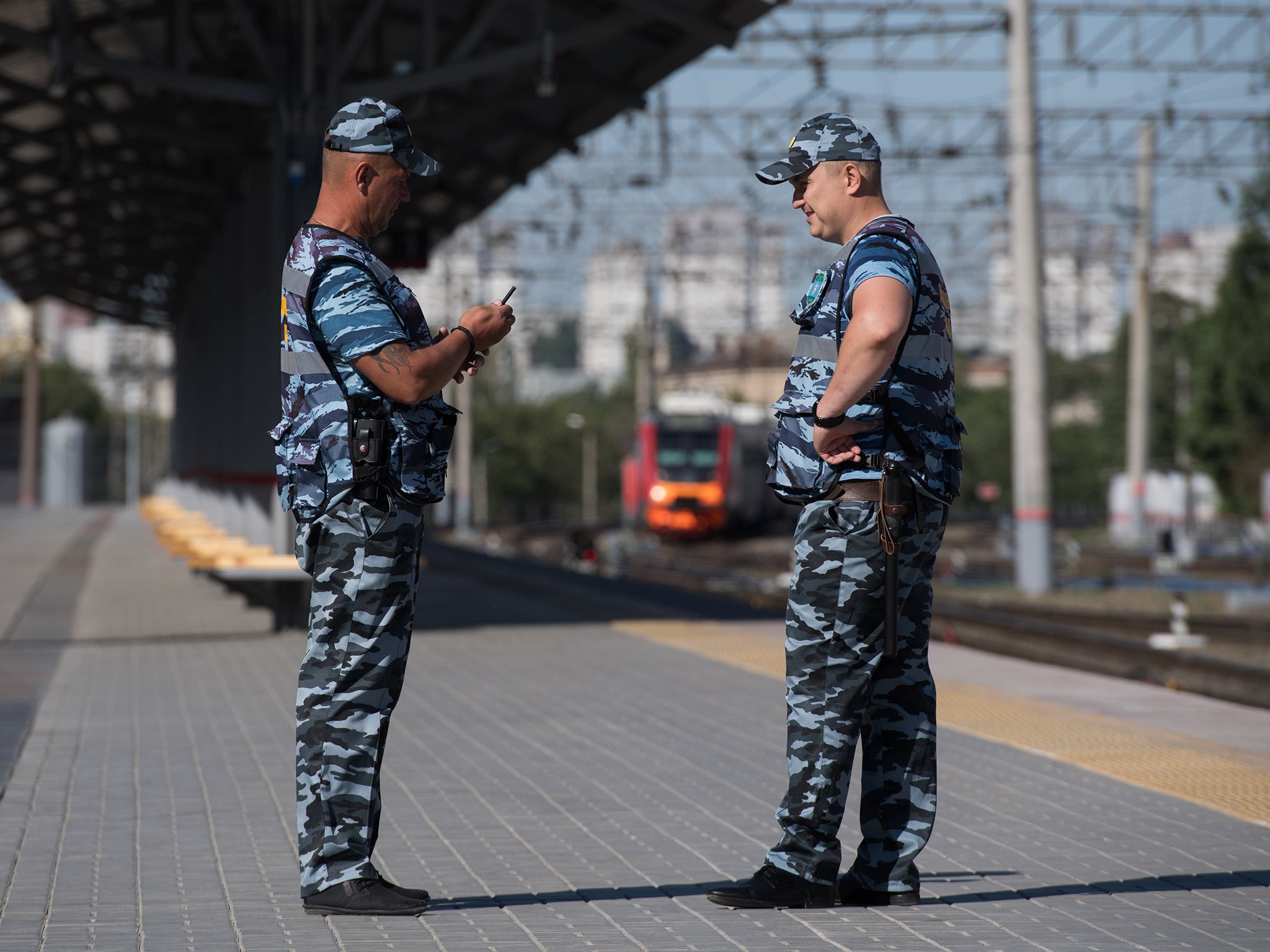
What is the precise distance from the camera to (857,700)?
4.65 meters

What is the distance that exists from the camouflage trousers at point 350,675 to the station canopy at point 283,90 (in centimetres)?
743

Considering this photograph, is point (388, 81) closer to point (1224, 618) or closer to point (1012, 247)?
point (1224, 618)

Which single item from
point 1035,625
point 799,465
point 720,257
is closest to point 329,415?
→ point 799,465

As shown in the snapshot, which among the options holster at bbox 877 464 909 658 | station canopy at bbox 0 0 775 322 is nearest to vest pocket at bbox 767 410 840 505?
→ holster at bbox 877 464 909 658

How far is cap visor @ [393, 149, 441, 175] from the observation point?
4.68 meters

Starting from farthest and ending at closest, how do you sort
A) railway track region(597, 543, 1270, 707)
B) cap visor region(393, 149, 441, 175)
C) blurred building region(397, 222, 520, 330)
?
blurred building region(397, 222, 520, 330) < railway track region(597, 543, 1270, 707) < cap visor region(393, 149, 441, 175)

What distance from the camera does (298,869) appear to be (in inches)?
204

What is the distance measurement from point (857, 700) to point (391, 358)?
147cm

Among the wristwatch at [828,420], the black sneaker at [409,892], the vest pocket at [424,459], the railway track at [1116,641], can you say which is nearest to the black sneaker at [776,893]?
the black sneaker at [409,892]

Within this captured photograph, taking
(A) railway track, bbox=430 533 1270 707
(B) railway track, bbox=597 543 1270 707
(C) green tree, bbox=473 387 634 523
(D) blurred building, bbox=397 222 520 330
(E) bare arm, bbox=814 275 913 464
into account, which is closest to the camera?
(E) bare arm, bbox=814 275 913 464

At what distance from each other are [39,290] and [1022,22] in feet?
47.8

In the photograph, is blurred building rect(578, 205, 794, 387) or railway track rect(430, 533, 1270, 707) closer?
railway track rect(430, 533, 1270, 707)

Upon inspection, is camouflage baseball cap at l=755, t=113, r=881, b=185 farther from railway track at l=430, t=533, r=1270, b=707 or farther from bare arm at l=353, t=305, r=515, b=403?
railway track at l=430, t=533, r=1270, b=707

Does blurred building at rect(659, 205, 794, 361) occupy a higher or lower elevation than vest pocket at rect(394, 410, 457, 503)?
higher
